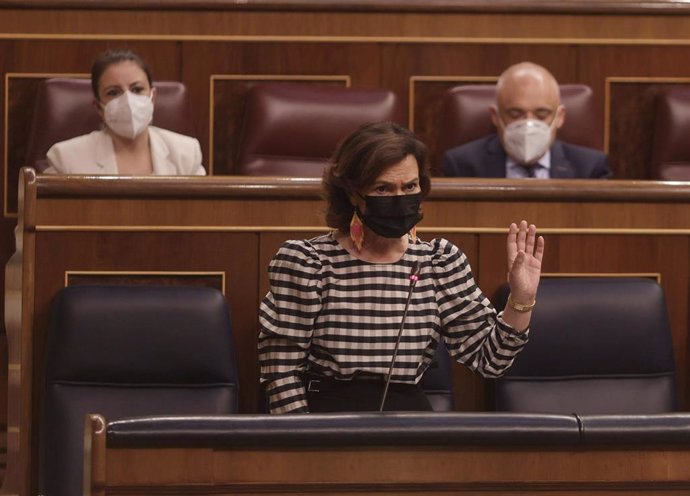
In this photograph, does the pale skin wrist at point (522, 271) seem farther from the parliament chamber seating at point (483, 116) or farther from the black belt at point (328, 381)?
the parliament chamber seating at point (483, 116)

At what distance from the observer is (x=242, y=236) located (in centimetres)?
110

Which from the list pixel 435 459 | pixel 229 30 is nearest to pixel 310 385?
pixel 435 459

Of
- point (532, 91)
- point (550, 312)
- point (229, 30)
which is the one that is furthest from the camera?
point (229, 30)

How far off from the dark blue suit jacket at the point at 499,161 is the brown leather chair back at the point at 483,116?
7 centimetres

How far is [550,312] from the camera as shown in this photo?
1077 millimetres

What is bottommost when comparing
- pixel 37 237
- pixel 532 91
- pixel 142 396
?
pixel 142 396

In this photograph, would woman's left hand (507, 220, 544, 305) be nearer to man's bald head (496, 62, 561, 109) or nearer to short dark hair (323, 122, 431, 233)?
short dark hair (323, 122, 431, 233)

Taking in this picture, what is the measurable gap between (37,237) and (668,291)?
55 centimetres

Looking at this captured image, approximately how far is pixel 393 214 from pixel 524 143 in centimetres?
48

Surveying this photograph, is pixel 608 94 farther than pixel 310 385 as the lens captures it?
Yes

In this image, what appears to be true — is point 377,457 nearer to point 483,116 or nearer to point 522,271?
point 522,271

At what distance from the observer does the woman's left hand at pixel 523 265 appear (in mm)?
921

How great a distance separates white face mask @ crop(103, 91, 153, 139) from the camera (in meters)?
1.39

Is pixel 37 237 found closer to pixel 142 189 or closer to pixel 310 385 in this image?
pixel 142 189
